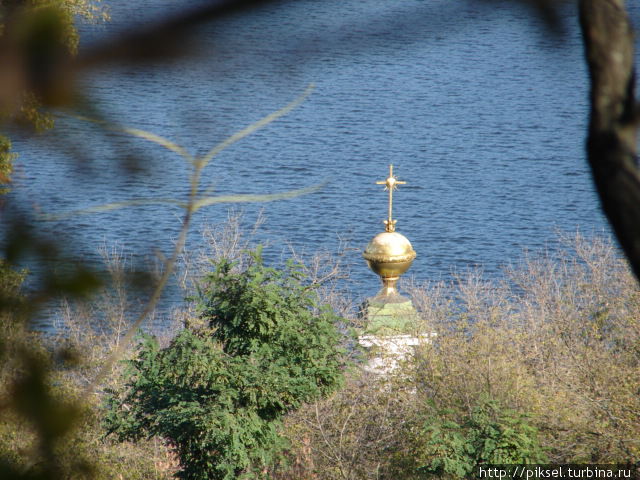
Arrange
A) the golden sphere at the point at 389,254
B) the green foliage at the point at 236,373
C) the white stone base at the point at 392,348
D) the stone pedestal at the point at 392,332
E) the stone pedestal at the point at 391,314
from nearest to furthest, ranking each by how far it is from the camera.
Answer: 1. the green foliage at the point at 236,373
2. the white stone base at the point at 392,348
3. the stone pedestal at the point at 392,332
4. the stone pedestal at the point at 391,314
5. the golden sphere at the point at 389,254

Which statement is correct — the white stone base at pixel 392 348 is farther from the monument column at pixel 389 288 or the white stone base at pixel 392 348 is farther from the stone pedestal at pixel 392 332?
the monument column at pixel 389 288

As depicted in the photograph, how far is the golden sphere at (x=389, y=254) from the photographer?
53.9 ft

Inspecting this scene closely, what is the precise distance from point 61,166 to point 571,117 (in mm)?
71875

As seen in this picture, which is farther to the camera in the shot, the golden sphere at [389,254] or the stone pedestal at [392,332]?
the golden sphere at [389,254]

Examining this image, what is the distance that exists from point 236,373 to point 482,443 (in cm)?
308

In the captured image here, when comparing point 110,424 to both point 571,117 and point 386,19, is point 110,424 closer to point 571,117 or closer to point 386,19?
point 386,19

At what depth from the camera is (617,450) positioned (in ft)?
40.4

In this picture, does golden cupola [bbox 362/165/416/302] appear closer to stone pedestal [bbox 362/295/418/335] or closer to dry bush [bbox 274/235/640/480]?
stone pedestal [bbox 362/295/418/335]

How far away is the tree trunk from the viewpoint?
4.89 feet

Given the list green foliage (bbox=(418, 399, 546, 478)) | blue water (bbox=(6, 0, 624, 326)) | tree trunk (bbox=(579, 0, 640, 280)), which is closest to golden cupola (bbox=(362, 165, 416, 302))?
blue water (bbox=(6, 0, 624, 326))

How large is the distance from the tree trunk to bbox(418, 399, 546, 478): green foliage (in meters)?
9.44

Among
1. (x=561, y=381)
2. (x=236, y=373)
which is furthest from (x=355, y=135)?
(x=236, y=373)

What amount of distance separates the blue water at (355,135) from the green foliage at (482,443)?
15.2 ft

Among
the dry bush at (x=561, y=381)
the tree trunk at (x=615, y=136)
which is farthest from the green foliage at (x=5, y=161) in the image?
the dry bush at (x=561, y=381)
